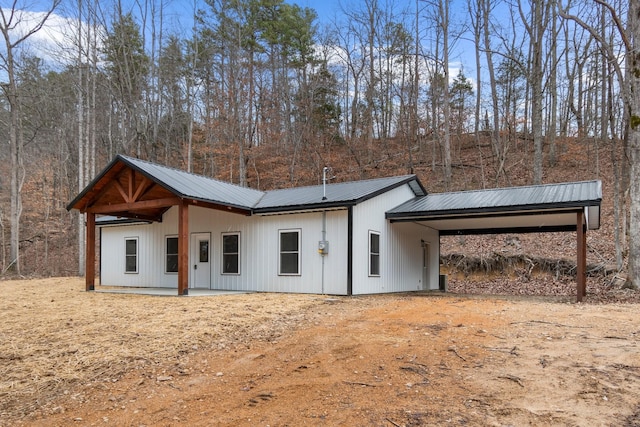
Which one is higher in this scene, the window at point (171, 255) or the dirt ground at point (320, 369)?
the window at point (171, 255)

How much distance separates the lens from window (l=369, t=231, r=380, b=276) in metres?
11.9

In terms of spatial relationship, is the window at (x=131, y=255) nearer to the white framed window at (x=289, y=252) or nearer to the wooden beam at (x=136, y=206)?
the wooden beam at (x=136, y=206)

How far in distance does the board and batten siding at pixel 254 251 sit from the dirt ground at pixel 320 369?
12.5 feet

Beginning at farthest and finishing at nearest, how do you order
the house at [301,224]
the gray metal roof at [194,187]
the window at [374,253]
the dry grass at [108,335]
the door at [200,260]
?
1. the door at [200,260]
2. the window at [374,253]
3. the house at [301,224]
4. the gray metal roof at [194,187]
5. the dry grass at [108,335]

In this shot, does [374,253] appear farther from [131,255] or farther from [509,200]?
[131,255]

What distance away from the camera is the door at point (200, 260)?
44.5ft

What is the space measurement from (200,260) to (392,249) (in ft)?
19.1

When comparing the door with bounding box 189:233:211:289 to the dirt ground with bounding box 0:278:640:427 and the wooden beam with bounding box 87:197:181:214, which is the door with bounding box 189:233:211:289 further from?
the dirt ground with bounding box 0:278:640:427

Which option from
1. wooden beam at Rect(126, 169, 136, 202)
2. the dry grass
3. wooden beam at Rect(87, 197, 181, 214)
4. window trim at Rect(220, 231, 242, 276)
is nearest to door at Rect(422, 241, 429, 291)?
window trim at Rect(220, 231, 242, 276)

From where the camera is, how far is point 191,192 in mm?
10984

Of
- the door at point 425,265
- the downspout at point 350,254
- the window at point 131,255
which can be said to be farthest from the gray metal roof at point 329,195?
the window at point 131,255

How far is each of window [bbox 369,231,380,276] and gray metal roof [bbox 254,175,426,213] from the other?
3.83 ft

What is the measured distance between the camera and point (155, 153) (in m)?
25.3

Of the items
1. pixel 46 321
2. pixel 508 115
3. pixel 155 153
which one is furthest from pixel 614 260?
pixel 155 153
